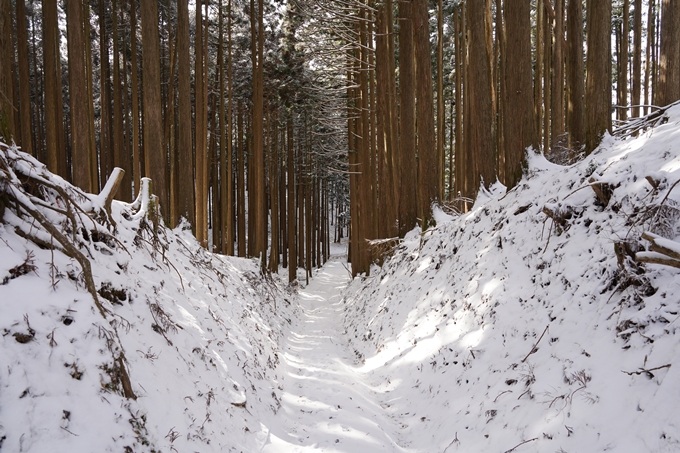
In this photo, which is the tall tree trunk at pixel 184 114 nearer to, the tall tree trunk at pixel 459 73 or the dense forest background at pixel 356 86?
the dense forest background at pixel 356 86

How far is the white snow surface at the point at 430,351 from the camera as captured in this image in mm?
2691

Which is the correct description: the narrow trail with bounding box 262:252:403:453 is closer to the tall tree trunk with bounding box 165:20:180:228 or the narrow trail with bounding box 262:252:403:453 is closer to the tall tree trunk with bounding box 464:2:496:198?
the tall tree trunk with bounding box 464:2:496:198

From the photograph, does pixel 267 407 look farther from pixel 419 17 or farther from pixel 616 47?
pixel 616 47

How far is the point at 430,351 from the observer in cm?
613

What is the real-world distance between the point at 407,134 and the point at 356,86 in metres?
2.57

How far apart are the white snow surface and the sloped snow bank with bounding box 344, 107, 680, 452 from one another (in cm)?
2

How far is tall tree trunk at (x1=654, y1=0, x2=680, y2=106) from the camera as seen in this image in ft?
24.2

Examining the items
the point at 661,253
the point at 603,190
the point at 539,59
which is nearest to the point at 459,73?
the point at 539,59

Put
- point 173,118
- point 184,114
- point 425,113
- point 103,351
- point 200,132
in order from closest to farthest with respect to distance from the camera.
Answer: point 103,351 < point 184,114 < point 425,113 < point 200,132 < point 173,118

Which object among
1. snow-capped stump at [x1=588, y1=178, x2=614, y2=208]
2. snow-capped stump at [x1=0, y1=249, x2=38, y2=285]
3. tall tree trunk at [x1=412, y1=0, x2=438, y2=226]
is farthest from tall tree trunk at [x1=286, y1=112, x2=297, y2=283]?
snow-capped stump at [x1=0, y1=249, x2=38, y2=285]

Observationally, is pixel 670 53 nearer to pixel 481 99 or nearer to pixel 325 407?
pixel 481 99

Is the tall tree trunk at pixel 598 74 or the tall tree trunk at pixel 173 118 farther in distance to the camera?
the tall tree trunk at pixel 173 118

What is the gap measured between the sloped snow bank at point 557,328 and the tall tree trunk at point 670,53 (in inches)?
126

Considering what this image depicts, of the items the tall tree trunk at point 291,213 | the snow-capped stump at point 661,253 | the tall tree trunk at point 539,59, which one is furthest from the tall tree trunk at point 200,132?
the tall tree trunk at point 539,59
